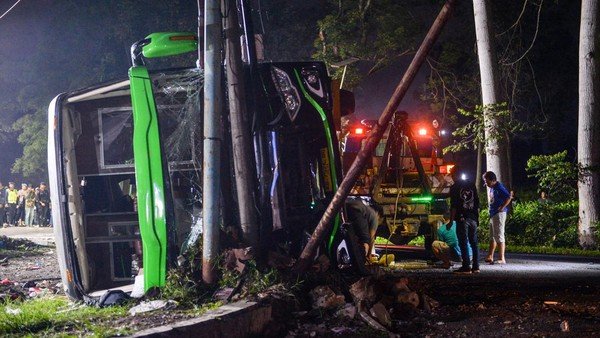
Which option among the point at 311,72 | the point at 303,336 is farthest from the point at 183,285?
the point at 311,72

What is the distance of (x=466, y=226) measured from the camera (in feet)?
36.6

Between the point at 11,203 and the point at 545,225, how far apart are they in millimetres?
22922

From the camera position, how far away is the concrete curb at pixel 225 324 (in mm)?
6016

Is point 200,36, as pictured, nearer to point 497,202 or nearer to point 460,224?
point 460,224

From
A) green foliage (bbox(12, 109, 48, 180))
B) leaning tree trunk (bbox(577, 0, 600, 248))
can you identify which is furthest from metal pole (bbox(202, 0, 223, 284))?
green foliage (bbox(12, 109, 48, 180))

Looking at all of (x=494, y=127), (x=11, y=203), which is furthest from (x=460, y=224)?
(x=11, y=203)

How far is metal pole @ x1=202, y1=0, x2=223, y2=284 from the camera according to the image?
303 inches

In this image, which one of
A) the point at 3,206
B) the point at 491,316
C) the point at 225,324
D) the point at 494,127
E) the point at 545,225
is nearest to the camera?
the point at 225,324

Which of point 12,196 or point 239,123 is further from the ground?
point 239,123

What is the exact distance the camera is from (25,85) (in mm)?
35656

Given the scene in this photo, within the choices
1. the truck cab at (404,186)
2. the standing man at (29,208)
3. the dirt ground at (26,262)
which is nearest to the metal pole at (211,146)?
the dirt ground at (26,262)

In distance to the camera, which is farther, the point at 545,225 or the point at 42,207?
the point at 42,207

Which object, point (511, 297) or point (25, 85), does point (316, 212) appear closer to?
point (511, 297)

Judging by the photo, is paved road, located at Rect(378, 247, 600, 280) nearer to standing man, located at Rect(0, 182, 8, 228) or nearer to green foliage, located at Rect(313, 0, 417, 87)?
green foliage, located at Rect(313, 0, 417, 87)
